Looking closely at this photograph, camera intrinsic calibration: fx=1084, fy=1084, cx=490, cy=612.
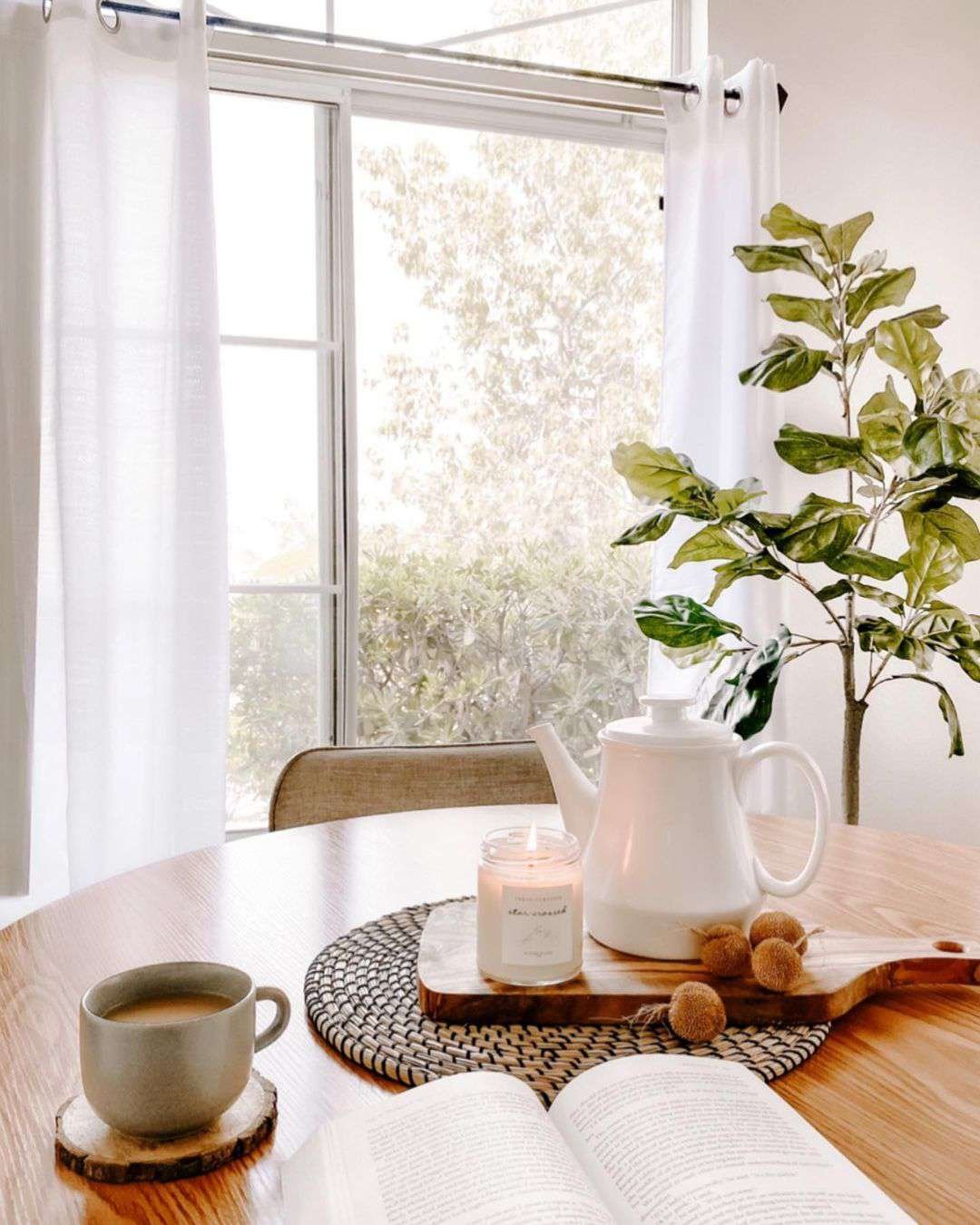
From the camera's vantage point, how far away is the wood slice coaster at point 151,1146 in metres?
0.56

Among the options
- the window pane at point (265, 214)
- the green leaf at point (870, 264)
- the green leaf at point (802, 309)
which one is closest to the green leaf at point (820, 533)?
the green leaf at point (802, 309)

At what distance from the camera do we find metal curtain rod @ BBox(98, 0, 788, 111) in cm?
211

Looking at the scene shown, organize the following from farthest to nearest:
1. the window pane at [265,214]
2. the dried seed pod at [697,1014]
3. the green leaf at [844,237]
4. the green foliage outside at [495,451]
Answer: the green foliage outside at [495,451] < the window pane at [265,214] < the green leaf at [844,237] < the dried seed pod at [697,1014]

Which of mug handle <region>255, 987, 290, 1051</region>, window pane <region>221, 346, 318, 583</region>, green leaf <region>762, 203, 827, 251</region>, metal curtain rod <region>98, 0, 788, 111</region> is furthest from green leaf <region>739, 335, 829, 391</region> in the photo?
mug handle <region>255, 987, 290, 1051</region>

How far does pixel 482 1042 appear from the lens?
0.72 meters

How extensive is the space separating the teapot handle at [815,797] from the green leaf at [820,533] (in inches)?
47.8

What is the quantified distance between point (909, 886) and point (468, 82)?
77.3 inches

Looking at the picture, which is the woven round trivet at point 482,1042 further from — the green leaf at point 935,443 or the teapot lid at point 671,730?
the green leaf at point 935,443

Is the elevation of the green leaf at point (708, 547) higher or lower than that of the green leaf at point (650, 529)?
lower

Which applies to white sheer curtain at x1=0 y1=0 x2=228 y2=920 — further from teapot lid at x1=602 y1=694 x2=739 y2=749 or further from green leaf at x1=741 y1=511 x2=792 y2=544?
teapot lid at x1=602 y1=694 x2=739 y2=749

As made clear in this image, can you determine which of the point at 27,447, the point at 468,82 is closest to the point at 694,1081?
the point at 27,447

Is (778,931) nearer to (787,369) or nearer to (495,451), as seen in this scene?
(787,369)

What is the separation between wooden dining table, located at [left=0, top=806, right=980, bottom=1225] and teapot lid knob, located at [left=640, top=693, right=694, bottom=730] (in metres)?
0.24

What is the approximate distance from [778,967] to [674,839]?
112mm
